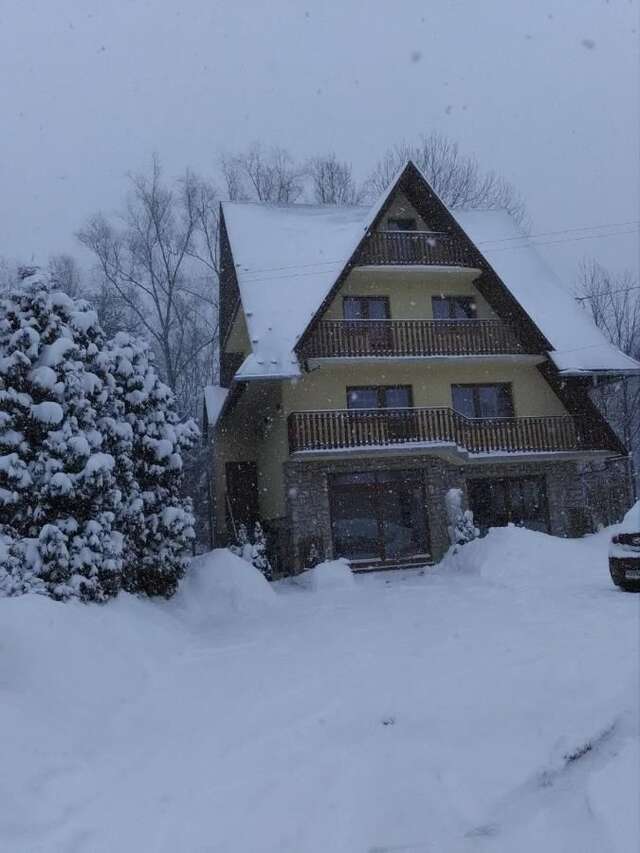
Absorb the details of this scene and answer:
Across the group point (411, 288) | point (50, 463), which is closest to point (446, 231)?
point (411, 288)

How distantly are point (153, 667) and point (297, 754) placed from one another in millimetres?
3447

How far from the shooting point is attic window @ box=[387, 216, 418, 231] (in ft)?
71.6

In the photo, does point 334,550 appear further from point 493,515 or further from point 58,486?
point 58,486

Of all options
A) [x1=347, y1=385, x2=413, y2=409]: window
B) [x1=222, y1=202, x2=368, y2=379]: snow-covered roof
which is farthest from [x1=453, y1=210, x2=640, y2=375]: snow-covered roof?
[x1=222, y1=202, x2=368, y2=379]: snow-covered roof

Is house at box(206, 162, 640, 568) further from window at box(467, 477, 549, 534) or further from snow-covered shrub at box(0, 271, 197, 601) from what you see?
snow-covered shrub at box(0, 271, 197, 601)

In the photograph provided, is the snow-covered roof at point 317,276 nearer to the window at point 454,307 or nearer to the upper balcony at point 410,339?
the upper balcony at point 410,339

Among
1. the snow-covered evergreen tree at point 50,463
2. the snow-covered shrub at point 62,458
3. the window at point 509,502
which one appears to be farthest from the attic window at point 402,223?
the snow-covered evergreen tree at point 50,463

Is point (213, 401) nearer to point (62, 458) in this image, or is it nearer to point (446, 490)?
point (446, 490)

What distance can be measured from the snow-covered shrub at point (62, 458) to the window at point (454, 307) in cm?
1198

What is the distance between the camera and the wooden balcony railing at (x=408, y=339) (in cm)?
1891

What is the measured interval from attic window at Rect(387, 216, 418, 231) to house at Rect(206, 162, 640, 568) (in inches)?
1.8

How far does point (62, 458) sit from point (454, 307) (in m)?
14.6

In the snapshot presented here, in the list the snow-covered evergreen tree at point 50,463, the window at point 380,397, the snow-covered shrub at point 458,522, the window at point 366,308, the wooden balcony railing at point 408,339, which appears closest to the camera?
the snow-covered evergreen tree at point 50,463

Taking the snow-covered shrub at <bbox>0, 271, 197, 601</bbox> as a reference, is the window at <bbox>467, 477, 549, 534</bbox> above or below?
below
